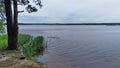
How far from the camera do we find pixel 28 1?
20641 mm

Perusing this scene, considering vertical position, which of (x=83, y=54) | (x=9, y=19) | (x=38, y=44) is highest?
(x=9, y=19)

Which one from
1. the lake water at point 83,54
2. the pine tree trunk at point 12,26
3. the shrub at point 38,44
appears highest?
the pine tree trunk at point 12,26

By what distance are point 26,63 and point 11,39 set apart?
19.2ft

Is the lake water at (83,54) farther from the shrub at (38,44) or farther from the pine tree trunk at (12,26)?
the pine tree trunk at (12,26)

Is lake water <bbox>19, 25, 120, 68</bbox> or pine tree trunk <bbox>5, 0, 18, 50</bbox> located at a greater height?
pine tree trunk <bbox>5, 0, 18, 50</bbox>

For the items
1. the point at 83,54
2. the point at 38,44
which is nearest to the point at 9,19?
the point at 38,44

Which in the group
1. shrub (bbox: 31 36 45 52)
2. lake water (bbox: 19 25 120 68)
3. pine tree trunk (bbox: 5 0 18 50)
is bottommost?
lake water (bbox: 19 25 120 68)

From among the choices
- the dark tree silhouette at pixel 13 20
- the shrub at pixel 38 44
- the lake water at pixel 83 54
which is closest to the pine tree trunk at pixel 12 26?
the dark tree silhouette at pixel 13 20

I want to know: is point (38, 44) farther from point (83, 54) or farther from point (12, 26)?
point (12, 26)

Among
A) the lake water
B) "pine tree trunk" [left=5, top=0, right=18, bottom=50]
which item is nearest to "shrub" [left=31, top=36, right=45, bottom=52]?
the lake water

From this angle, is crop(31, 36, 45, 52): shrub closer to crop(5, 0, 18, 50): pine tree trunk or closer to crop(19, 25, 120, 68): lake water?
crop(19, 25, 120, 68): lake water

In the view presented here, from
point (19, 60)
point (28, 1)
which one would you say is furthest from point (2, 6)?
point (19, 60)

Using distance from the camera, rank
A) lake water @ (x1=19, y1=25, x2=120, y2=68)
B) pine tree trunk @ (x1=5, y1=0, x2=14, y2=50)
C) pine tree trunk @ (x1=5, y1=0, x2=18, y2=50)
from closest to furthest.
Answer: pine tree trunk @ (x1=5, y1=0, x2=14, y2=50), pine tree trunk @ (x1=5, y1=0, x2=18, y2=50), lake water @ (x1=19, y1=25, x2=120, y2=68)

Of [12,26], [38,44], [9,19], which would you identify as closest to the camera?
[9,19]
